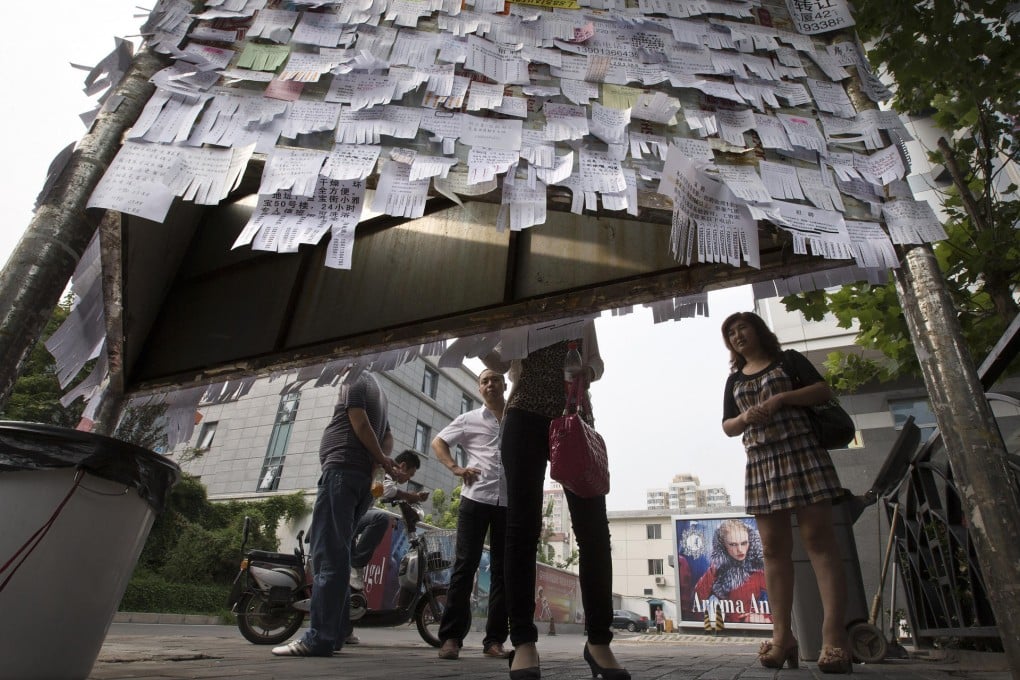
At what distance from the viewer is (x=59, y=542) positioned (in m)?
1.52

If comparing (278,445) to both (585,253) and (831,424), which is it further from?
(831,424)

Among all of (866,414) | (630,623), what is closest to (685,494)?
(630,623)

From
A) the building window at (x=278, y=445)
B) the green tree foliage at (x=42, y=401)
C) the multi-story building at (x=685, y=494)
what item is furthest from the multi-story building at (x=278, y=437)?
the multi-story building at (x=685, y=494)

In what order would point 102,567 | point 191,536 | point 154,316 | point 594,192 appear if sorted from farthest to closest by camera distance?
point 191,536 < point 154,316 < point 594,192 < point 102,567

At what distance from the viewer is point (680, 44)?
2.64 m

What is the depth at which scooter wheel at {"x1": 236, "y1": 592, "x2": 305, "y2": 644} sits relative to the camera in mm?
4492

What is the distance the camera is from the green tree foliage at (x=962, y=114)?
2.94 metres

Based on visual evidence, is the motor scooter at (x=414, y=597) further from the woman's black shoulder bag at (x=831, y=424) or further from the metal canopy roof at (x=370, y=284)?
the woman's black shoulder bag at (x=831, y=424)

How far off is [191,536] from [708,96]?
18234mm

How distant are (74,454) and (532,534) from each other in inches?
62.6

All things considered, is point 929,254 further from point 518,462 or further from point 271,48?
point 271,48

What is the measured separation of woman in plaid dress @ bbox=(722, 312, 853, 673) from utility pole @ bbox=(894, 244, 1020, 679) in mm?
820

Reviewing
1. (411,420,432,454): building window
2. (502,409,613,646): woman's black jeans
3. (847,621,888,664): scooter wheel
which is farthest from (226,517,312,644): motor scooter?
(411,420,432,454): building window

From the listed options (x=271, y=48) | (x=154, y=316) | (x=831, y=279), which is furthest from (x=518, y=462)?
(x=154, y=316)
